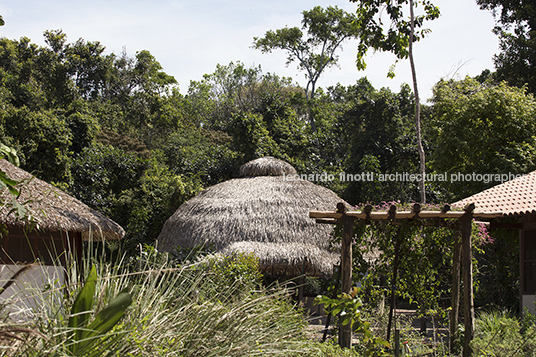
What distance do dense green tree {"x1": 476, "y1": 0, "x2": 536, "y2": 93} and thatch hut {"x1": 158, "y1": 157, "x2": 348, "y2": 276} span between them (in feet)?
26.7

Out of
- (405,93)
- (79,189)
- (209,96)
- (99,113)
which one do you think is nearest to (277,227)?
(79,189)

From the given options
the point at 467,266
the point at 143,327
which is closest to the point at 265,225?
the point at 467,266

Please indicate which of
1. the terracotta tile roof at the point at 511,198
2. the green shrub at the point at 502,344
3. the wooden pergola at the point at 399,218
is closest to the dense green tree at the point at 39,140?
the wooden pergola at the point at 399,218

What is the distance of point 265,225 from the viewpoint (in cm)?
1079

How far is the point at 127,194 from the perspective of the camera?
15.1 metres

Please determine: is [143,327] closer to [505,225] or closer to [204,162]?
[505,225]

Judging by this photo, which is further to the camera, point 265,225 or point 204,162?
point 204,162

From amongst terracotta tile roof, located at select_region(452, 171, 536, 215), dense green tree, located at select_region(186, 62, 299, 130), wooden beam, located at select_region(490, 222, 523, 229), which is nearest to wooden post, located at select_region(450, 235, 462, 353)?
terracotta tile roof, located at select_region(452, 171, 536, 215)

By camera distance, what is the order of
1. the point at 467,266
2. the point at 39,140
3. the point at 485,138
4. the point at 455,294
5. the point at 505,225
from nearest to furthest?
the point at 467,266, the point at 455,294, the point at 505,225, the point at 485,138, the point at 39,140

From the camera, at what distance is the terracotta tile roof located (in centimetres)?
702

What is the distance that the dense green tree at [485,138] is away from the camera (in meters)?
10.9

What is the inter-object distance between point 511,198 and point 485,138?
4.39 m

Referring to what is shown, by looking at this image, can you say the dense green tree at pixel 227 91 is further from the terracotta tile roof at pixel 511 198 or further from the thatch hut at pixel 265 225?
the terracotta tile roof at pixel 511 198

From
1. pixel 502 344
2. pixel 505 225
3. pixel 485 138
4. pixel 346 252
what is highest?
pixel 485 138
